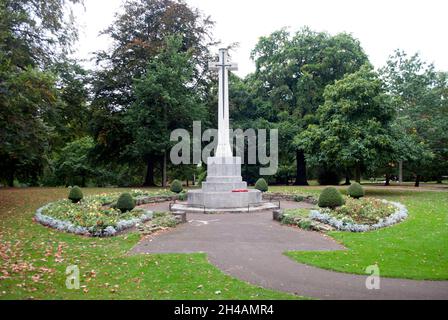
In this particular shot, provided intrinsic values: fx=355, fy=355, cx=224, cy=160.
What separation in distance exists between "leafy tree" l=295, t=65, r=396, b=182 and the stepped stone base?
289 inches

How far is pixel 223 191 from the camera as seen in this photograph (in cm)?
2141

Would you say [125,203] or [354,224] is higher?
[125,203]

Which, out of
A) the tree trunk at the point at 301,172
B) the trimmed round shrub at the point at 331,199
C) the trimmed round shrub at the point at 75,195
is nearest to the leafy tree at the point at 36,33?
the trimmed round shrub at the point at 75,195

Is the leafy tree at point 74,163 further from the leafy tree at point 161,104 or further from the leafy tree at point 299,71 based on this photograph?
the leafy tree at point 299,71

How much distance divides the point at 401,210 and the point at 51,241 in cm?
1506

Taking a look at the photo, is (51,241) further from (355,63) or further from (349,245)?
(355,63)

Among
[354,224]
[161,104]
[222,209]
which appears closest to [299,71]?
[161,104]

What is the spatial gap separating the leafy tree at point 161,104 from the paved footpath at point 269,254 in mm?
13112

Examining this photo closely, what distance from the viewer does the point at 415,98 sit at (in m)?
36.2

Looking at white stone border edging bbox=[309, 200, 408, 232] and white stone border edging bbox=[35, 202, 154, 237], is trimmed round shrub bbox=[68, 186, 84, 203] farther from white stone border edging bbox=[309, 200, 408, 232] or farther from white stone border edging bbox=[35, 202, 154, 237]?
white stone border edging bbox=[309, 200, 408, 232]

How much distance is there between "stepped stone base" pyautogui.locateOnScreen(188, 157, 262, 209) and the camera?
66.6ft

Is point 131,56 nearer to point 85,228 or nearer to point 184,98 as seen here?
point 184,98

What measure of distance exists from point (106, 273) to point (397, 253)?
796 centimetres

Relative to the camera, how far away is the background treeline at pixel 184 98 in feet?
71.7
